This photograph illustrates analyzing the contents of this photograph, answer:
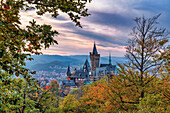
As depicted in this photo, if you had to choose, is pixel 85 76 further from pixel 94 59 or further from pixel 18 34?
pixel 18 34

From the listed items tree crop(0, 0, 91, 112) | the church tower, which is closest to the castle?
the church tower

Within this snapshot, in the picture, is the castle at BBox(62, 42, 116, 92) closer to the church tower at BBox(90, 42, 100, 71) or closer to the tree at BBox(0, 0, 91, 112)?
the church tower at BBox(90, 42, 100, 71)

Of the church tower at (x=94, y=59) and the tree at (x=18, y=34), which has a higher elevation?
the tree at (x=18, y=34)

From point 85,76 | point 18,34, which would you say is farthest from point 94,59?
point 18,34

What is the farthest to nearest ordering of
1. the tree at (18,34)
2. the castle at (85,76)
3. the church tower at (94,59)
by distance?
the church tower at (94,59) → the castle at (85,76) → the tree at (18,34)

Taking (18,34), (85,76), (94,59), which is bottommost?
(85,76)

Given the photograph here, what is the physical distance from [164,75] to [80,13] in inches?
405

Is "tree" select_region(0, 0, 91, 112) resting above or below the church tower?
above

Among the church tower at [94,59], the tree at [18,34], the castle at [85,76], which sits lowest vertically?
the castle at [85,76]

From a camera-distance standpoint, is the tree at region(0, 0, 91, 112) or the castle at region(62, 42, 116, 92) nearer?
the tree at region(0, 0, 91, 112)

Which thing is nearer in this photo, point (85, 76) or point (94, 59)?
point (85, 76)

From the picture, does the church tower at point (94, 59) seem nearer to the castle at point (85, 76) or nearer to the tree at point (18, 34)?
the castle at point (85, 76)

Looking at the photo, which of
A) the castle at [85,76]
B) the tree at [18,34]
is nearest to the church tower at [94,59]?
the castle at [85,76]

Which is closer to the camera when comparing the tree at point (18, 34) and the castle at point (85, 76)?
the tree at point (18, 34)
